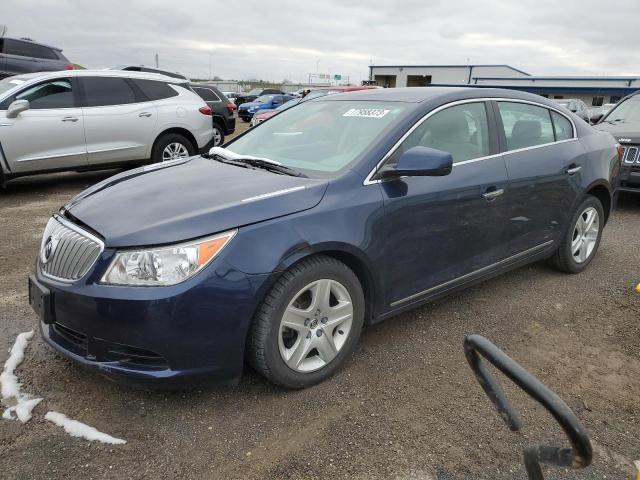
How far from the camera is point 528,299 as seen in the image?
4.06 metres

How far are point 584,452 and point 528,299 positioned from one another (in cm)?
304

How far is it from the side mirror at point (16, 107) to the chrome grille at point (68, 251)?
15.4 ft

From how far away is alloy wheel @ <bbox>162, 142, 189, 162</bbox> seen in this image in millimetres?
8109

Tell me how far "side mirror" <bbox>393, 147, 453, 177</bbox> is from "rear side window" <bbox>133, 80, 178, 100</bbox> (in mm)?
6224

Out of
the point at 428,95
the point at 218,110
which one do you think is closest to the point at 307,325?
the point at 428,95

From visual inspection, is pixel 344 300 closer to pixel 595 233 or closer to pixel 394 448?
pixel 394 448

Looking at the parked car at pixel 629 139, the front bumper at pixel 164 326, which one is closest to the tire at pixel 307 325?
the front bumper at pixel 164 326

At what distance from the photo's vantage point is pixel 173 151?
822 centimetres

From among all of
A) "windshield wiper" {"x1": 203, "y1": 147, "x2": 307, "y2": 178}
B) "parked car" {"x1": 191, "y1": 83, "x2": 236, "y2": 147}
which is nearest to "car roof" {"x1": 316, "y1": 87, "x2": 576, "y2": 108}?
"windshield wiper" {"x1": 203, "y1": 147, "x2": 307, "y2": 178}

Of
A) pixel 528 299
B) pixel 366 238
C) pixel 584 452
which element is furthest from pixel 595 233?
pixel 584 452

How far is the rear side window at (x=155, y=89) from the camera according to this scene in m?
7.98

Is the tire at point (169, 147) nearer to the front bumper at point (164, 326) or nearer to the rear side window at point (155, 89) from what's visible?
the rear side window at point (155, 89)

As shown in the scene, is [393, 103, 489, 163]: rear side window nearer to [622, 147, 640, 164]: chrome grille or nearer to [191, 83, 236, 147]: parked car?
[622, 147, 640, 164]: chrome grille

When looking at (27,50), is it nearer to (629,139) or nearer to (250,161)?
(250,161)
